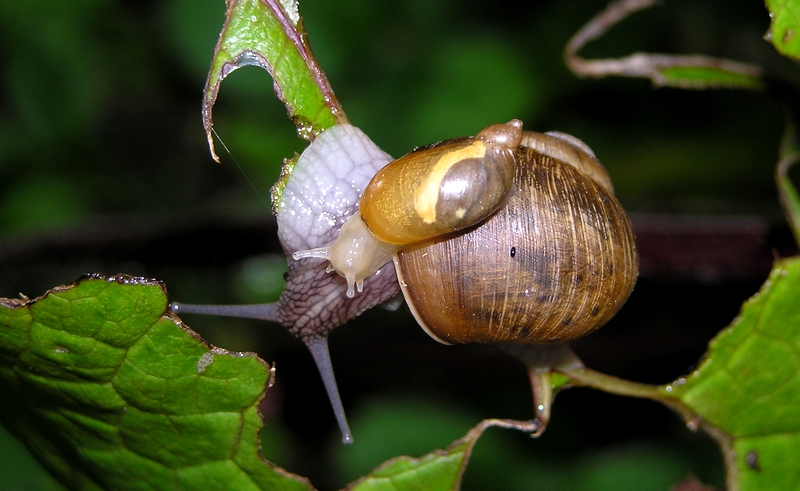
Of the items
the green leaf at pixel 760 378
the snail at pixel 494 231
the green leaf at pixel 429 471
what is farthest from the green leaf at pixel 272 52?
the green leaf at pixel 760 378

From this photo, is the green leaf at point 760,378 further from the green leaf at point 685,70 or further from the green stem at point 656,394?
the green leaf at point 685,70

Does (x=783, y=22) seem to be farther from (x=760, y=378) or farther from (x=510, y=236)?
(x=760, y=378)

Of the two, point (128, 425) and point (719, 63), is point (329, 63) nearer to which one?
point (719, 63)

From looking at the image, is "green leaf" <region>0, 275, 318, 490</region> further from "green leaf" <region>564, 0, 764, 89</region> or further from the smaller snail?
"green leaf" <region>564, 0, 764, 89</region>

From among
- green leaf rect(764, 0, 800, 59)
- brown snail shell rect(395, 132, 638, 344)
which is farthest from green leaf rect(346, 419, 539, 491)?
green leaf rect(764, 0, 800, 59)

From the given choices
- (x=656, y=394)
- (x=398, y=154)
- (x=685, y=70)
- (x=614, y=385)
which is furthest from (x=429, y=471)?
(x=398, y=154)

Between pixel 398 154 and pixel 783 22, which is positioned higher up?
pixel 783 22

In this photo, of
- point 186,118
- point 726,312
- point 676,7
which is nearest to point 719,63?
point 726,312
